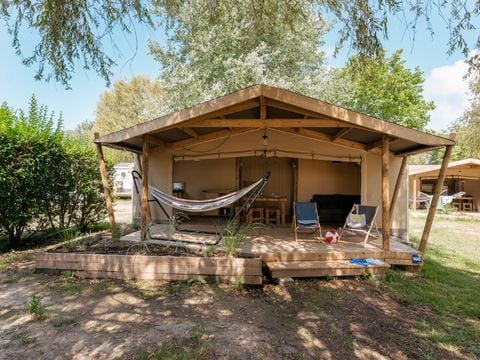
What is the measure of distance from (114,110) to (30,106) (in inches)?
772

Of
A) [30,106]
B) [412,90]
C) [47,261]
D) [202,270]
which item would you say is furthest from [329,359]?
[412,90]

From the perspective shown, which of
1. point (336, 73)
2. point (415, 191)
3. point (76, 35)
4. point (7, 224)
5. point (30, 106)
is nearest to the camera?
point (76, 35)

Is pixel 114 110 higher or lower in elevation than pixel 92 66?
higher

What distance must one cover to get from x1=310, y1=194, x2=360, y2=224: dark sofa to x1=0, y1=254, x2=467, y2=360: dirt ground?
4090mm

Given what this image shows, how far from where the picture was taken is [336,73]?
628 inches

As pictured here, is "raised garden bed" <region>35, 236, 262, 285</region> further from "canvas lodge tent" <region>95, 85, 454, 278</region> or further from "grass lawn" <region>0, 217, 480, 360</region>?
"canvas lodge tent" <region>95, 85, 454, 278</region>

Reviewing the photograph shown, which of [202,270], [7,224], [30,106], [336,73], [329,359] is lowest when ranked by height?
[329,359]

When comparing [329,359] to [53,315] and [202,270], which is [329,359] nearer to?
[202,270]

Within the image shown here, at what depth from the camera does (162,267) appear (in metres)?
4.01

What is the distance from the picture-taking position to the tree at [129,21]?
355 cm

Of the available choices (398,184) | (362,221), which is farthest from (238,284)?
(398,184)


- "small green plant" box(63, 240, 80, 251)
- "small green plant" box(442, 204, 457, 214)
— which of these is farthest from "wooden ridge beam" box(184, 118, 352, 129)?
"small green plant" box(442, 204, 457, 214)

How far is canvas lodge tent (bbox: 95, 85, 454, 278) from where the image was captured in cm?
453

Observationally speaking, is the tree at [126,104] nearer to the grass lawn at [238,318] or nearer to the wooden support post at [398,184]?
the wooden support post at [398,184]
